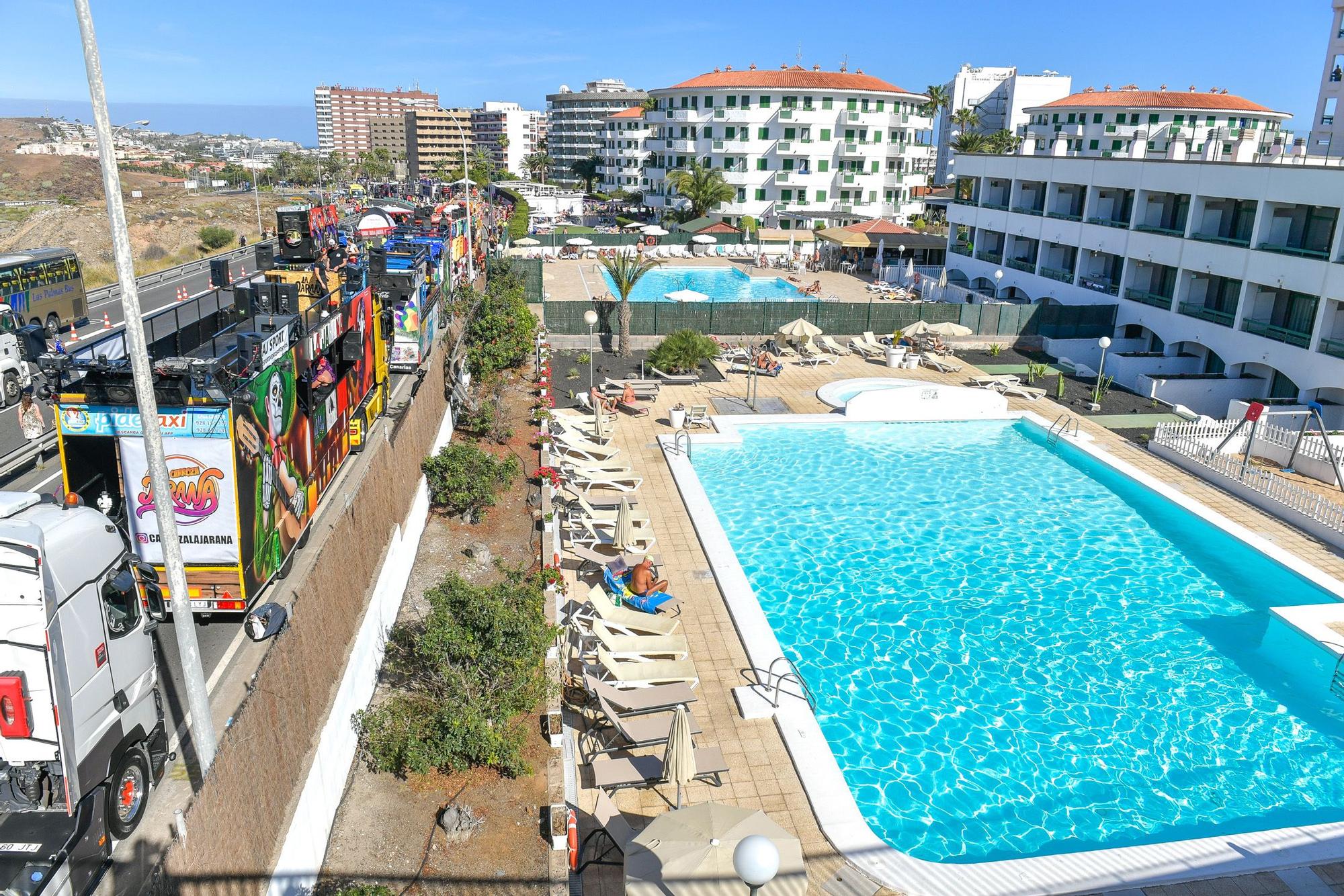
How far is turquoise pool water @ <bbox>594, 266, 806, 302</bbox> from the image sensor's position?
45312 millimetres

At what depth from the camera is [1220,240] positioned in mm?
29703

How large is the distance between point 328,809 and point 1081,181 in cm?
3791

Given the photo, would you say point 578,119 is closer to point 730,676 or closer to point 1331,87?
point 1331,87

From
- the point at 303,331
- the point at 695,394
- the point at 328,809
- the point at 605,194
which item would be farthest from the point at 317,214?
the point at 605,194

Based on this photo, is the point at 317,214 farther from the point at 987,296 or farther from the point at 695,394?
the point at 987,296

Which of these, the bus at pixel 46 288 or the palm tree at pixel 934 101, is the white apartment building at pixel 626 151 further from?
the bus at pixel 46 288

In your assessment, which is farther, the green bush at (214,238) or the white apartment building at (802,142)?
the white apartment building at (802,142)

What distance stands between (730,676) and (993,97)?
119 m

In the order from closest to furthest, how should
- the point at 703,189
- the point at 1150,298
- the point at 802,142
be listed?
the point at 1150,298, the point at 703,189, the point at 802,142

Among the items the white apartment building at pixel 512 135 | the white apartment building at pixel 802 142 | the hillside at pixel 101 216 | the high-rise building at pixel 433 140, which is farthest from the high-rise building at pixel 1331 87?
the high-rise building at pixel 433 140

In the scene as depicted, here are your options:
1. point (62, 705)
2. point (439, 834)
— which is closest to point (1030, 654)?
point (439, 834)

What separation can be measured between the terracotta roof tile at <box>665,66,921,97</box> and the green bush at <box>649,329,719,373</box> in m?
51.9

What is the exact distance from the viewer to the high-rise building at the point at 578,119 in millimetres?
155500

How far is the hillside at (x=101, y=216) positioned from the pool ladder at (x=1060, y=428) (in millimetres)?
39314
